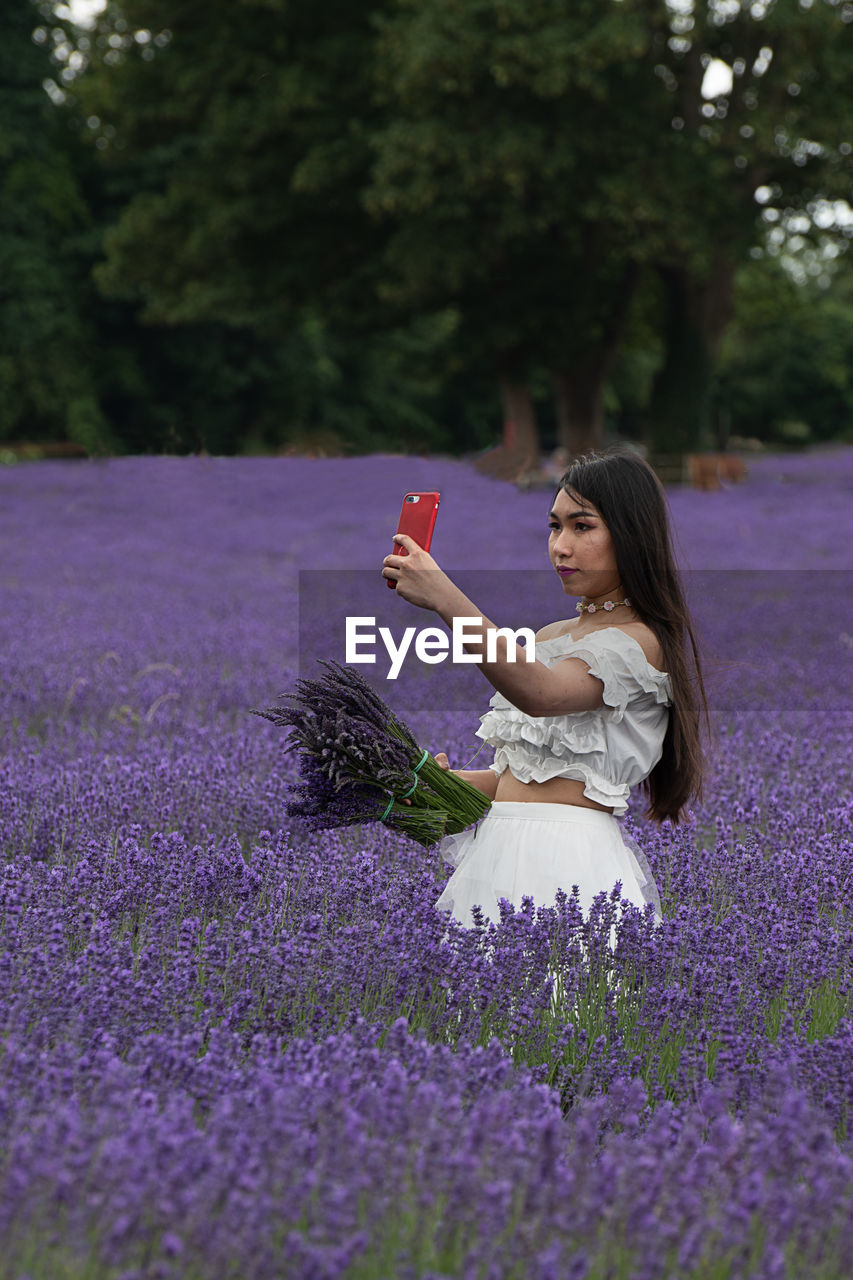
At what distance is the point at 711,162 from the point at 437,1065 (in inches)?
851

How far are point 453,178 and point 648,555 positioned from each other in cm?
1911

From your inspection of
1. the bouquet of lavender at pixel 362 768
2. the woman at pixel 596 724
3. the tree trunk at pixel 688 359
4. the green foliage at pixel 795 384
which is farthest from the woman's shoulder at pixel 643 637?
the green foliage at pixel 795 384

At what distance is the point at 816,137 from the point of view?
2198cm

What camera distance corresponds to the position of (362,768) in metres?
2.68

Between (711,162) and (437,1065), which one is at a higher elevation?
(711,162)

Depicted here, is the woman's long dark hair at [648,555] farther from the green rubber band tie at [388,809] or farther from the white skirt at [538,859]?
the green rubber band tie at [388,809]

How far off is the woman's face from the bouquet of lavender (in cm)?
47

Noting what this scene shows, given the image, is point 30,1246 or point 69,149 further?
point 69,149

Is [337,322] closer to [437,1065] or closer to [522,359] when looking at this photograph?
[522,359]

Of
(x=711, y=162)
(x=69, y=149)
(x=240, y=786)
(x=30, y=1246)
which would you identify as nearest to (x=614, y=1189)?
(x=30, y=1246)

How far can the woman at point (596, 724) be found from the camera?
2723mm

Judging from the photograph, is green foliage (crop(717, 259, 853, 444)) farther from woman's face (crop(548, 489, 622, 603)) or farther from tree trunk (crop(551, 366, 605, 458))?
woman's face (crop(548, 489, 622, 603))

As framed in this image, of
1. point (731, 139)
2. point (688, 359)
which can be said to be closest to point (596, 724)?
point (731, 139)

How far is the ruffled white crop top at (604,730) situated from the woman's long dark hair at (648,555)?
0.05 metres
